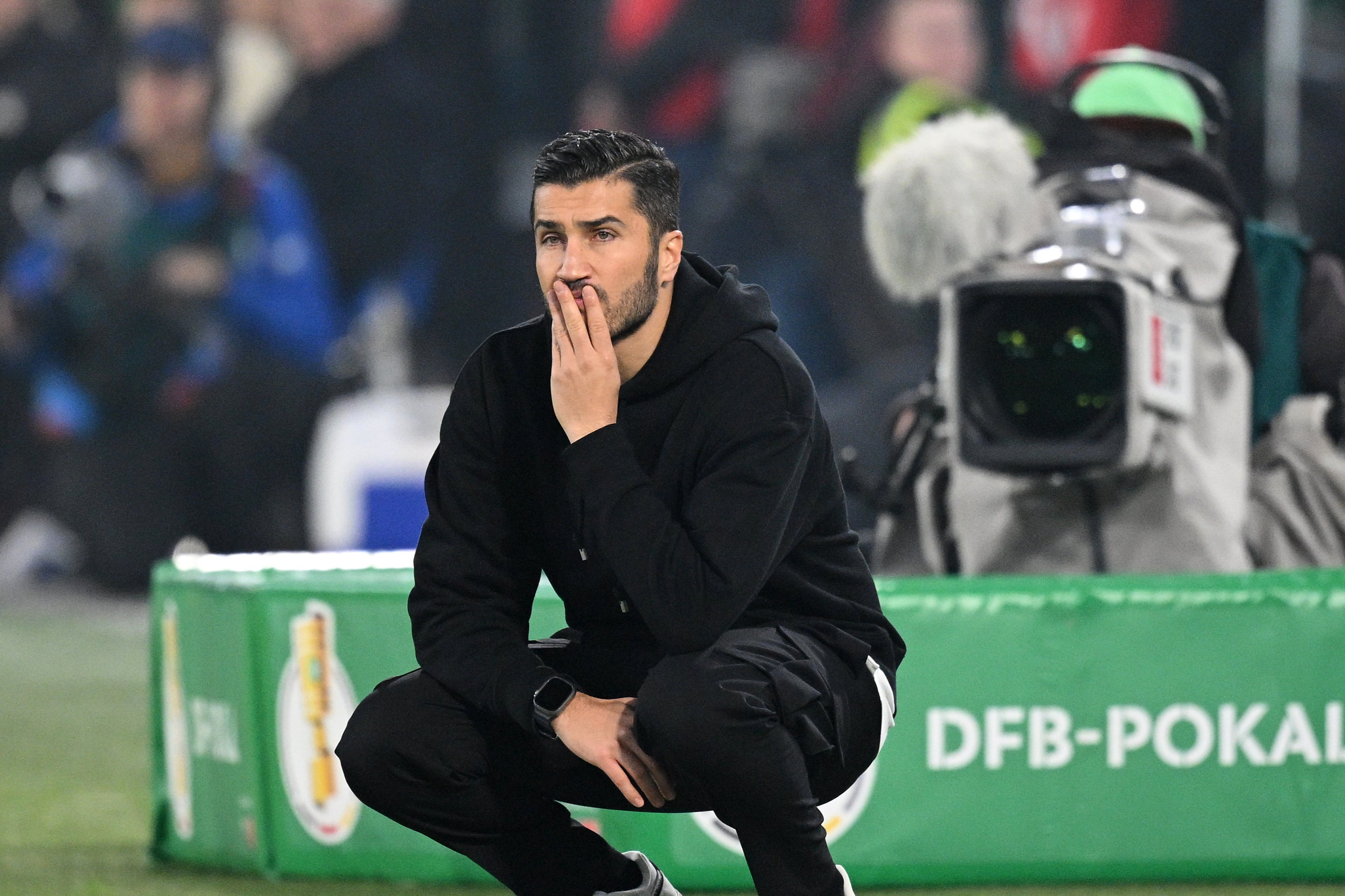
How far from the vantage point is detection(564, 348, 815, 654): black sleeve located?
1.99 metres

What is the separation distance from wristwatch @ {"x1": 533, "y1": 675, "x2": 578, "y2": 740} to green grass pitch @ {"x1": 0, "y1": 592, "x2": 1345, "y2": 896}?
87cm

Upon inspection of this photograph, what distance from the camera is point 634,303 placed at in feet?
6.81

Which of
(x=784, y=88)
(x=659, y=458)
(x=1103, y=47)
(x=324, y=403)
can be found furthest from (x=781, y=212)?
(x=659, y=458)

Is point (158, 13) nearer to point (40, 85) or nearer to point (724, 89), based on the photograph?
point (40, 85)

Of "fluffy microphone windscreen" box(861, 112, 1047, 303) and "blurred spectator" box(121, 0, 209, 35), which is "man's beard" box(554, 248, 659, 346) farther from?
"blurred spectator" box(121, 0, 209, 35)

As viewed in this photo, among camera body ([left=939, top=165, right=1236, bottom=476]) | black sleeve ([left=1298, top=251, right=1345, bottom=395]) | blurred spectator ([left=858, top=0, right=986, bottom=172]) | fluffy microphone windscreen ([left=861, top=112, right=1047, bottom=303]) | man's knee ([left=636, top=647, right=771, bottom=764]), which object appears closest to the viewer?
man's knee ([left=636, top=647, right=771, bottom=764])

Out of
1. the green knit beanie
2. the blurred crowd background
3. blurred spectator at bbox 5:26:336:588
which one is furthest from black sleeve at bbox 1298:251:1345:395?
blurred spectator at bbox 5:26:336:588

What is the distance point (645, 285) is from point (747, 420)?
18cm

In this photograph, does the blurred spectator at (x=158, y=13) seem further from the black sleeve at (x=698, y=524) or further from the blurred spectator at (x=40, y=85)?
the black sleeve at (x=698, y=524)

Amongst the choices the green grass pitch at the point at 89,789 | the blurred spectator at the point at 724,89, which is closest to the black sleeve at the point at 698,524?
the green grass pitch at the point at 89,789

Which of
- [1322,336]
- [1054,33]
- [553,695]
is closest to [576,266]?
[553,695]

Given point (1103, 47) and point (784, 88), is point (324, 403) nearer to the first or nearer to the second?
point (784, 88)

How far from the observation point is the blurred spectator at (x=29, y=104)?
7.71 meters

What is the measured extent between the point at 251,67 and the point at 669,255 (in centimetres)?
602
